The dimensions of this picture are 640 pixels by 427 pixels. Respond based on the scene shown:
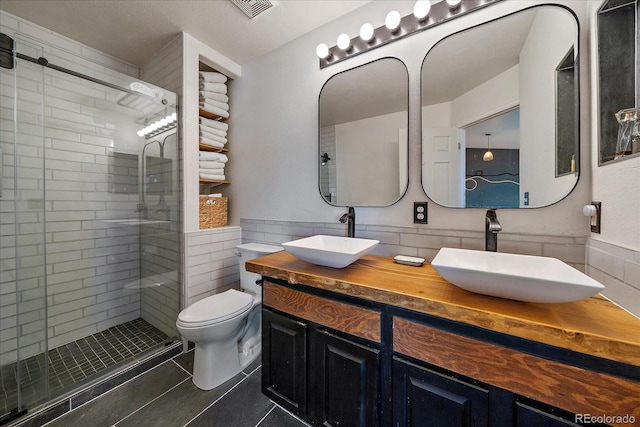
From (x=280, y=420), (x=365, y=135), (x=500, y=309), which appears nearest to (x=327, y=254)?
(x=500, y=309)

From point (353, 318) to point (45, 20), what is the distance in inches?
119

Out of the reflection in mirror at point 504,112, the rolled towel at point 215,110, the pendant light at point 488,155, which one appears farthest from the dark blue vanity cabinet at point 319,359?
the rolled towel at point 215,110

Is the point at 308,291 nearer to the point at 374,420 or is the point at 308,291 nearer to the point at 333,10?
the point at 374,420

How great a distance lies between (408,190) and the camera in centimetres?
146

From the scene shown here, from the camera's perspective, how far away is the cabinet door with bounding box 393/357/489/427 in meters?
0.76

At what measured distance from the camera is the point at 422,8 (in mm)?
1330

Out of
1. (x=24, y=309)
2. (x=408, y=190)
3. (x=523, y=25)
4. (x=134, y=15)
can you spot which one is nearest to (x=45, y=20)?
(x=134, y=15)

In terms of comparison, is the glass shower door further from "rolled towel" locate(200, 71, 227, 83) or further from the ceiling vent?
the ceiling vent

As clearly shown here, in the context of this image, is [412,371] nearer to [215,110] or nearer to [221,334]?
[221,334]

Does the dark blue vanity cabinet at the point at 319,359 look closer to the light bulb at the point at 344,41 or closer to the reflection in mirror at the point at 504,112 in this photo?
the reflection in mirror at the point at 504,112

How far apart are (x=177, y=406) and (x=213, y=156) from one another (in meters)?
1.89

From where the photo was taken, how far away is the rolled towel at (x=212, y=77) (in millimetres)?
2133

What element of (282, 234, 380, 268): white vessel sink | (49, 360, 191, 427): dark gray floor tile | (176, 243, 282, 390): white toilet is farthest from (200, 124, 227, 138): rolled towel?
(49, 360, 191, 427): dark gray floor tile

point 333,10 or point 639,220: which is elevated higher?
point 333,10
